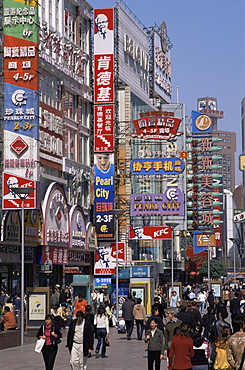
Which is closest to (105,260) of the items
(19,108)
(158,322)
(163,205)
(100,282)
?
(100,282)

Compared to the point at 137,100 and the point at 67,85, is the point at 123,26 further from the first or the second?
the point at 67,85

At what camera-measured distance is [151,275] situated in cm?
4422

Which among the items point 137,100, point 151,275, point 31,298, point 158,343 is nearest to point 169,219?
point 137,100

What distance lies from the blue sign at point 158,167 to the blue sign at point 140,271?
2108 centimetres

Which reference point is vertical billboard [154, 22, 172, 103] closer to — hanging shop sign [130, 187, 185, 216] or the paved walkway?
hanging shop sign [130, 187, 185, 216]

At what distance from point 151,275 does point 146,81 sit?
4754cm

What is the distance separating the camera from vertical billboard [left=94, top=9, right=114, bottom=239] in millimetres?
66875

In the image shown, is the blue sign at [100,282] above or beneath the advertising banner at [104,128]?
beneath

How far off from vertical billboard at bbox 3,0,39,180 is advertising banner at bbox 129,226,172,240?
797 inches

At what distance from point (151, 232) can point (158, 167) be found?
6.69 m

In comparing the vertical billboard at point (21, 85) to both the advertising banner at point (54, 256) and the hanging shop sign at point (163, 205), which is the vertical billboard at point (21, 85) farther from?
the hanging shop sign at point (163, 205)

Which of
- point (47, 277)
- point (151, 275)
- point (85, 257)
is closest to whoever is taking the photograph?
point (151, 275)

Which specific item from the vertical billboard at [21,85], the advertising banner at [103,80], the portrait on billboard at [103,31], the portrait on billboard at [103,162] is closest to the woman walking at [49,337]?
the vertical billboard at [21,85]

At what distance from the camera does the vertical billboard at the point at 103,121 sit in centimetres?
6688
